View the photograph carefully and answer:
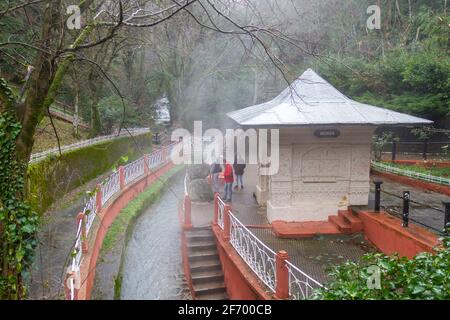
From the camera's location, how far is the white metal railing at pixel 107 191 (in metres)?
6.88

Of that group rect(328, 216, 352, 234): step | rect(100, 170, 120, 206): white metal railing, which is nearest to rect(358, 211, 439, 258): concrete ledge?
rect(328, 216, 352, 234): step

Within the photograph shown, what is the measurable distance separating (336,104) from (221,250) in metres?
4.99

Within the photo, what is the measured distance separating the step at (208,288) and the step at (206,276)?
0.23 ft

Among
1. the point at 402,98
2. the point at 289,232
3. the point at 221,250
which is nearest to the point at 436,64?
the point at 402,98

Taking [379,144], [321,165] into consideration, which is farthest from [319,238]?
[379,144]

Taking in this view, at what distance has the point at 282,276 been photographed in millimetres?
6414

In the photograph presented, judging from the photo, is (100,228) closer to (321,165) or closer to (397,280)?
(321,165)

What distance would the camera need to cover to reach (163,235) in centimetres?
1242

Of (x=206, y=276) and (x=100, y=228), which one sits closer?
(x=206, y=276)

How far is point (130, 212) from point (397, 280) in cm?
1040

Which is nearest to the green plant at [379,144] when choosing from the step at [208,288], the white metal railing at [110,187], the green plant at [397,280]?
the white metal railing at [110,187]

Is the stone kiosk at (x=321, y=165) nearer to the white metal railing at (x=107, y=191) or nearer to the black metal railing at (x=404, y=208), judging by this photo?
the black metal railing at (x=404, y=208)
